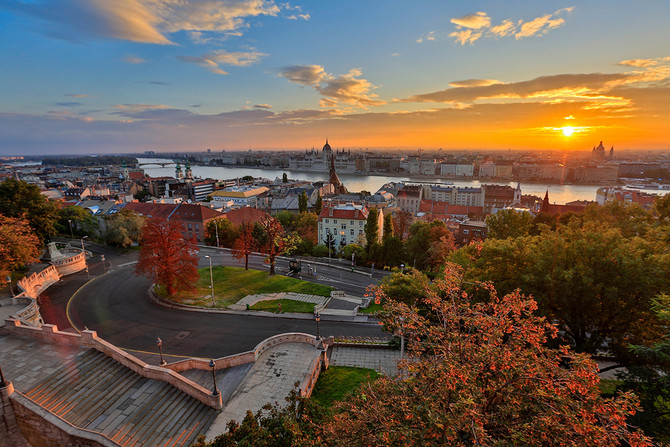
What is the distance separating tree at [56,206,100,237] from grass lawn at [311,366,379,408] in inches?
2291

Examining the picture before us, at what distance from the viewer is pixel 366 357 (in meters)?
21.2

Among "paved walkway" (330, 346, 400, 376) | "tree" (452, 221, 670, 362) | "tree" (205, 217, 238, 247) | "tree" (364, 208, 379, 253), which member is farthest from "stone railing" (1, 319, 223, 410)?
"tree" (205, 217, 238, 247)

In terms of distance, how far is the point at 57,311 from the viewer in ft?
89.8

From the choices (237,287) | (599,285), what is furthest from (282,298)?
(599,285)

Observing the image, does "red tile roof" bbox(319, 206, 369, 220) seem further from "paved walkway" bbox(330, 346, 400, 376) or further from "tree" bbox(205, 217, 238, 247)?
"paved walkway" bbox(330, 346, 400, 376)

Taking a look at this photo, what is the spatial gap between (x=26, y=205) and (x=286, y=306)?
35.1m

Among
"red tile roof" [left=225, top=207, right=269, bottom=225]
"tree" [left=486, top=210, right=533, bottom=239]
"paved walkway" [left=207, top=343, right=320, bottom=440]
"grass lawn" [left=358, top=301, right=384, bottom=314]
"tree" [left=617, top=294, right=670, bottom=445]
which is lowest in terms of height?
"grass lawn" [left=358, top=301, right=384, bottom=314]

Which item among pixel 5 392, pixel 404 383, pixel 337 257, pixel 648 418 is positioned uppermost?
pixel 404 383

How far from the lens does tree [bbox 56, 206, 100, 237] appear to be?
182 feet

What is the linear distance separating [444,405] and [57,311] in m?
34.0

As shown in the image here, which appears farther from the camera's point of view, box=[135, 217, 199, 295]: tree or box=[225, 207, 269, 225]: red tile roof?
box=[225, 207, 269, 225]: red tile roof

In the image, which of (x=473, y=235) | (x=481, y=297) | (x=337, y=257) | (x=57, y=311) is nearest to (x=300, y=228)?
(x=337, y=257)

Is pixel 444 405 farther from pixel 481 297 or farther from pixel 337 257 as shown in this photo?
pixel 337 257

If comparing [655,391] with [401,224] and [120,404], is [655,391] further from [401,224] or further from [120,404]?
[401,224]
